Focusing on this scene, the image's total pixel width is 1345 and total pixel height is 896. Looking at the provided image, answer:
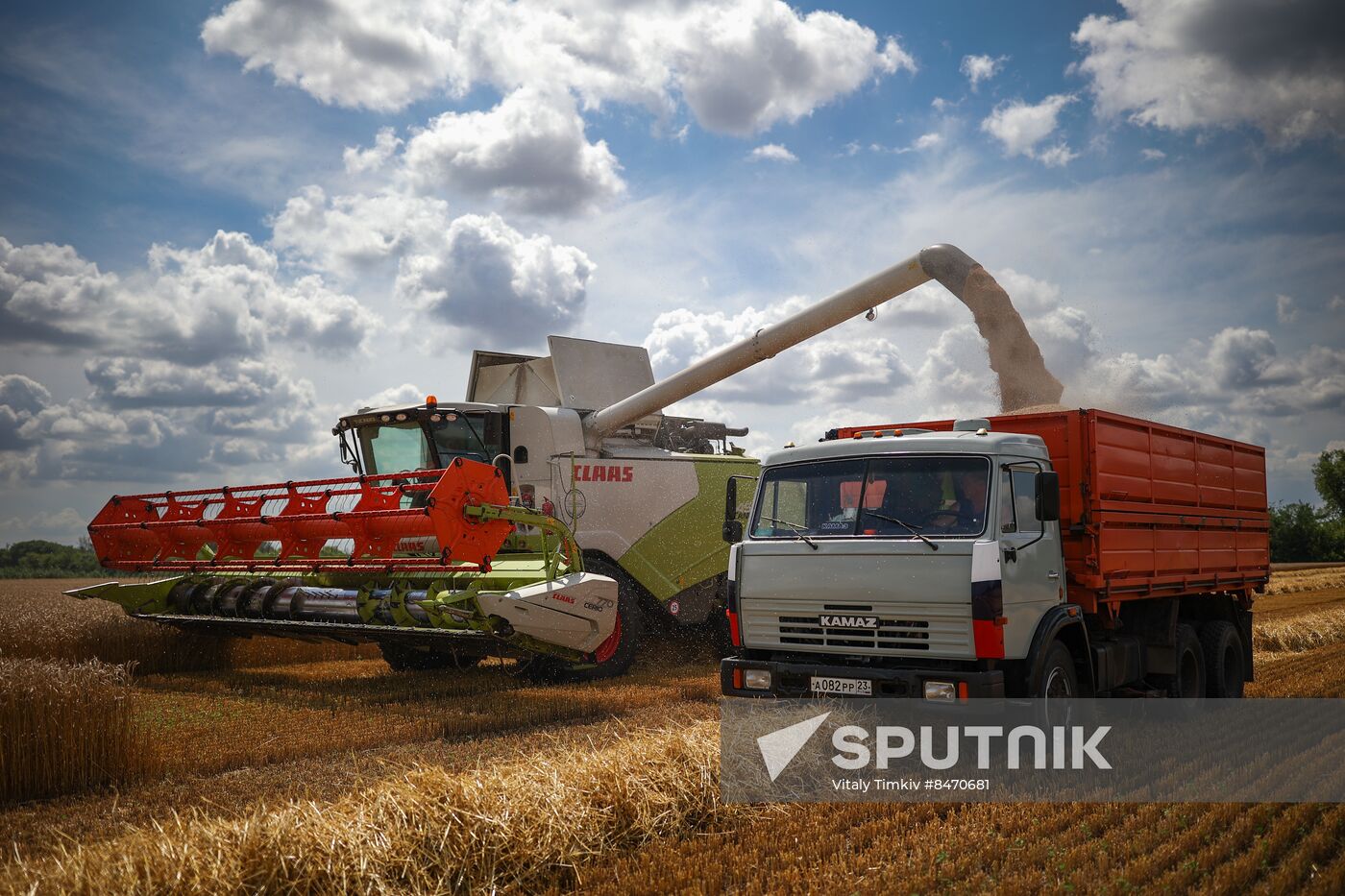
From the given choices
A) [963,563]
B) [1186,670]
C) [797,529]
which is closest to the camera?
[963,563]

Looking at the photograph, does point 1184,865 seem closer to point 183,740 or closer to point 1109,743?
point 1109,743

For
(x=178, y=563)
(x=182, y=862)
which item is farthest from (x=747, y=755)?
(x=178, y=563)

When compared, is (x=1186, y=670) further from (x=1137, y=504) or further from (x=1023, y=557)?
(x=1023, y=557)

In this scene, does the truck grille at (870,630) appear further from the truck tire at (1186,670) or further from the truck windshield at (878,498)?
the truck tire at (1186,670)

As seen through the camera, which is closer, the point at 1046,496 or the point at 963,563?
the point at 963,563

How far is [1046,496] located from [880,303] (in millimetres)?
5517

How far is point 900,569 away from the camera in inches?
247

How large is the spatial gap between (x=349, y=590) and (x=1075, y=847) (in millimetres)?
7502

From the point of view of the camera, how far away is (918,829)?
499cm

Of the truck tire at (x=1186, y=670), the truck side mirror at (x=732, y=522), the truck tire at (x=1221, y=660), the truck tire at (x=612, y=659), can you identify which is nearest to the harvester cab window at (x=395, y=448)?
the truck tire at (x=612, y=659)

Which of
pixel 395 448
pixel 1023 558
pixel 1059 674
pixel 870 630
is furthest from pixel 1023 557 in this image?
pixel 395 448

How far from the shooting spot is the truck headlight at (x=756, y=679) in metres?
6.66

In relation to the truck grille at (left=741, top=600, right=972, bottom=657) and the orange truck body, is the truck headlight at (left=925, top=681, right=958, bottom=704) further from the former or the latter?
the orange truck body

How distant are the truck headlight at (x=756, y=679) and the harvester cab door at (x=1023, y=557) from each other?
59.8 inches
